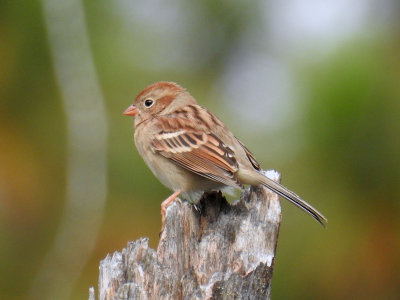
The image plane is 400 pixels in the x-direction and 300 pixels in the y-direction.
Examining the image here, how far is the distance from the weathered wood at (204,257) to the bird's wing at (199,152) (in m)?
0.72

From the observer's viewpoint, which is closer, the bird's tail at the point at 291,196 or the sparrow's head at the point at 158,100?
the bird's tail at the point at 291,196

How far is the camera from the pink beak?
5465 mm

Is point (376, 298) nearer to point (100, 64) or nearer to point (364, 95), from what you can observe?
point (364, 95)

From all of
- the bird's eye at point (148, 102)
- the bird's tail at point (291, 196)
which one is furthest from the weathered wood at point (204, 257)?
the bird's eye at point (148, 102)

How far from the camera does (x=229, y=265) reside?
3.65m

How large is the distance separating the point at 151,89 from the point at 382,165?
174 cm

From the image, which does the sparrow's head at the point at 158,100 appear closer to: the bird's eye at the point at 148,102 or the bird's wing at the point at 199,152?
the bird's eye at the point at 148,102

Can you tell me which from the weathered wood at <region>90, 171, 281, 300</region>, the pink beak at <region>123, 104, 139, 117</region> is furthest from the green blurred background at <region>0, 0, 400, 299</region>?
the weathered wood at <region>90, 171, 281, 300</region>

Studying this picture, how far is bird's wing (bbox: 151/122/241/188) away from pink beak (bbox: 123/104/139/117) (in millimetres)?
222

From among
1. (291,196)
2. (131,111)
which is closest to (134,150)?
(131,111)

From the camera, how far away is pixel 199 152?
5.14m

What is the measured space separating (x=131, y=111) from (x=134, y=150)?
28 cm

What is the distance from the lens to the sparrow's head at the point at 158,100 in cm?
553

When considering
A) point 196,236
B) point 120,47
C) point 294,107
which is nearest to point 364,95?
point 294,107
